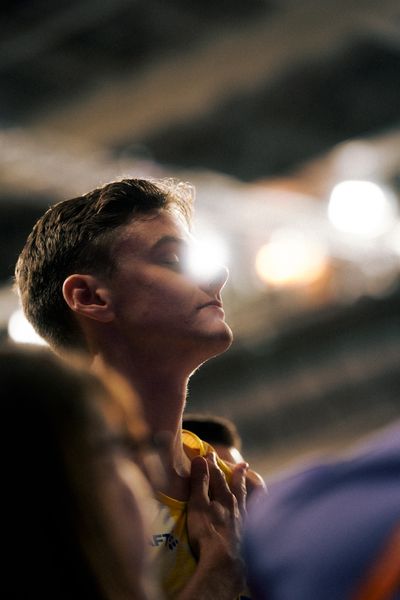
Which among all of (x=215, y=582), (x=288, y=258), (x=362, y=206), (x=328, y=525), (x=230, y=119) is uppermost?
(x=230, y=119)

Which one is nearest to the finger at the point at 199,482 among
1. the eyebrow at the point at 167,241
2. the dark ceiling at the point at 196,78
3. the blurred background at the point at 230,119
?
the eyebrow at the point at 167,241

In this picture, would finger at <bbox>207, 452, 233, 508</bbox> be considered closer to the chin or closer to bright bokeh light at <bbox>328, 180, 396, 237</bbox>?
the chin

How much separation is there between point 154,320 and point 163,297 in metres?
0.03

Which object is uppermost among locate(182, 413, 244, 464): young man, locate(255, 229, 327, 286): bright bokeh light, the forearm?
locate(255, 229, 327, 286): bright bokeh light

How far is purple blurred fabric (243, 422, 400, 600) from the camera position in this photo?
35 centimetres

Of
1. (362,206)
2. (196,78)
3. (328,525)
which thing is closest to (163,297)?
(328,525)

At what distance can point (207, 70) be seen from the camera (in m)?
3.56

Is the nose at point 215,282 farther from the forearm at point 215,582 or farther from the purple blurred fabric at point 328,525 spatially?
the purple blurred fabric at point 328,525

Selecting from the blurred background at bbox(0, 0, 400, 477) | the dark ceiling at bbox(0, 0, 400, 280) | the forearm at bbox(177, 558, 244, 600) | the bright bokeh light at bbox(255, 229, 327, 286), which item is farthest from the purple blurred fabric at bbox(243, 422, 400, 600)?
the bright bokeh light at bbox(255, 229, 327, 286)

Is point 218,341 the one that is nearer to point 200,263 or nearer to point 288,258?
point 200,263

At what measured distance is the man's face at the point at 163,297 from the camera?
2.54ft

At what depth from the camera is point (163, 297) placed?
79 cm

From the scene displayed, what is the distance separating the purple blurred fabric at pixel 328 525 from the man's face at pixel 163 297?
1.30ft

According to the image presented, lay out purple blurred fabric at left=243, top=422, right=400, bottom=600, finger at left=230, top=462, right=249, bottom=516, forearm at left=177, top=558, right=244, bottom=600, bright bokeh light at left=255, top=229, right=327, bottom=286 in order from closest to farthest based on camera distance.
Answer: purple blurred fabric at left=243, top=422, right=400, bottom=600 < forearm at left=177, top=558, right=244, bottom=600 < finger at left=230, top=462, right=249, bottom=516 < bright bokeh light at left=255, top=229, right=327, bottom=286
